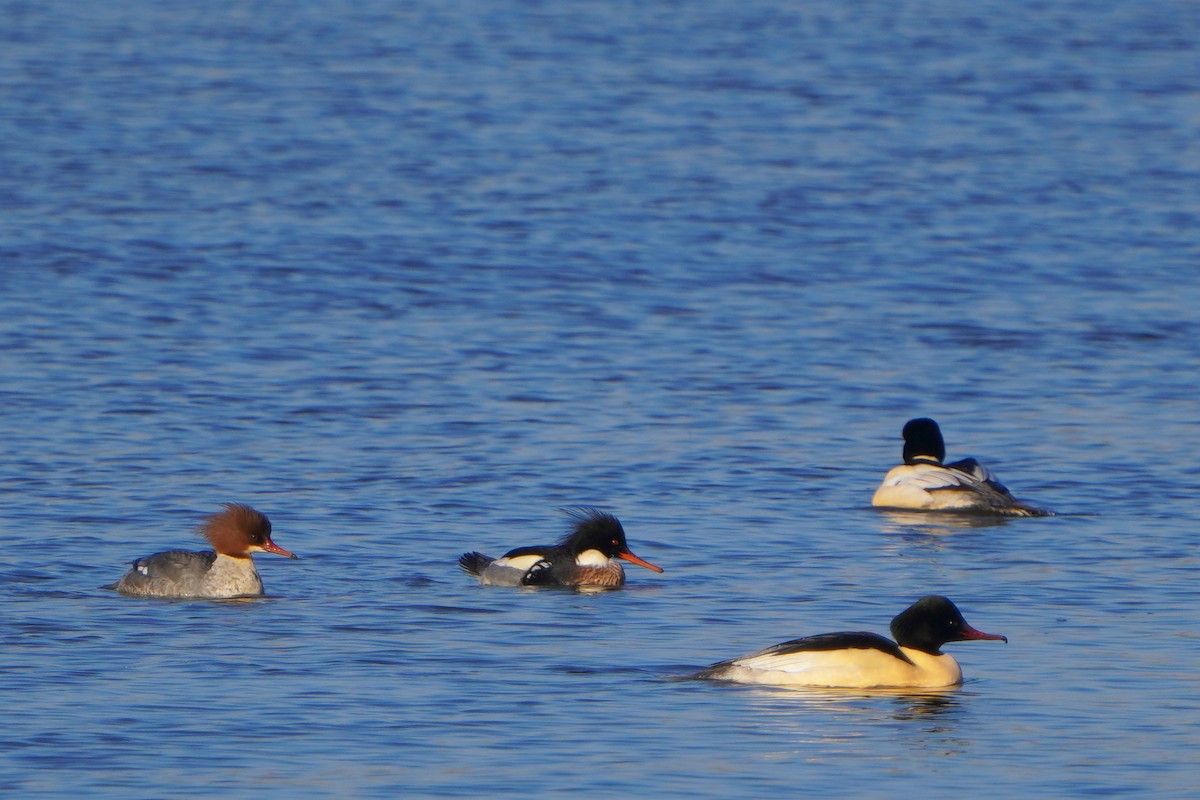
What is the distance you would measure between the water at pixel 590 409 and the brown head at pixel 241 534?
323mm

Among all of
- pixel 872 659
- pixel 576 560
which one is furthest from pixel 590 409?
pixel 872 659

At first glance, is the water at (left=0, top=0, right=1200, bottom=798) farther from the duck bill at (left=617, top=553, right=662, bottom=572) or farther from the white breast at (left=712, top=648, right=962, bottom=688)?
the duck bill at (left=617, top=553, right=662, bottom=572)

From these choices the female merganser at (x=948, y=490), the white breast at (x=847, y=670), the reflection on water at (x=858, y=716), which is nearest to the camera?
the reflection on water at (x=858, y=716)

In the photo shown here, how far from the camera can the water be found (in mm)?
11180

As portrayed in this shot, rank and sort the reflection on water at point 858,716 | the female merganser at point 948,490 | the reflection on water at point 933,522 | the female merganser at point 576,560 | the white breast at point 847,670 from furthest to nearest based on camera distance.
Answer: the female merganser at point 948,490, the reflection on water at point 933,522, the female merganser at point 576,560, the white breast at point 847,670, the reflection on water at point 858,716

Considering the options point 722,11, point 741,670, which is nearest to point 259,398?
point 741,670

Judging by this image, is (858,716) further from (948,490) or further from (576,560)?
(948,490)

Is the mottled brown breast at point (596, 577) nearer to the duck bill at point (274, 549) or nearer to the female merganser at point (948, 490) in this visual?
the duck bill at point (274, 549)

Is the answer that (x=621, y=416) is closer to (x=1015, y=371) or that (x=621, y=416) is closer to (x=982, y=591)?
(x=1015, y=371)

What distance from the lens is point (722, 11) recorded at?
62.7 m

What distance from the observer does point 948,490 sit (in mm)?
17906

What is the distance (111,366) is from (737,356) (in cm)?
616

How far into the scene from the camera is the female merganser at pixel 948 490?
17438 mm

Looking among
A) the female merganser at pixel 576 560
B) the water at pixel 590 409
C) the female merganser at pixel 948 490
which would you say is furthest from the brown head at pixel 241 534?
the female merganser at pixel 948 490
